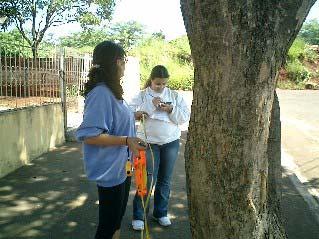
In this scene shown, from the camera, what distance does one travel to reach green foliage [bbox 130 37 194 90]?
26.4 m

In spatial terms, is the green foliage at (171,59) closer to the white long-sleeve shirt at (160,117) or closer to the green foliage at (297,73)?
the green foliage at (297,73)

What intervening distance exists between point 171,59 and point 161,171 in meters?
24.9

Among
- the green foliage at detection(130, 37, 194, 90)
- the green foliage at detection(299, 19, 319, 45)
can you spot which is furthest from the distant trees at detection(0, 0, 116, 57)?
the green foliage at detection(299, 19, 319, 45)

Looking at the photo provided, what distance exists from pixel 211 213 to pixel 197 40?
39.3 inches

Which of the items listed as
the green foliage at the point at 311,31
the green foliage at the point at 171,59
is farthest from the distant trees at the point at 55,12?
the green foliage at the point at 311,31

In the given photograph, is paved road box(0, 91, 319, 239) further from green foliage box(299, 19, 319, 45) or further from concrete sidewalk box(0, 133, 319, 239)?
green foliage box(299, 19, 319, 45)

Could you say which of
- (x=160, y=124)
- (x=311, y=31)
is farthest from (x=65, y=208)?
(x=311, y=31)

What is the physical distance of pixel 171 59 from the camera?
28.8 metres

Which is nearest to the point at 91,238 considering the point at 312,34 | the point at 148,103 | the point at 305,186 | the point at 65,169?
the point at 148,103

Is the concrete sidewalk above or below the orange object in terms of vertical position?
below

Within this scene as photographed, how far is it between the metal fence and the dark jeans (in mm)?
4125

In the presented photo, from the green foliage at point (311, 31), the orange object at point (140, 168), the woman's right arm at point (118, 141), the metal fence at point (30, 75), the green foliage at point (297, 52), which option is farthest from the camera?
the green foliage at point (311, 31)

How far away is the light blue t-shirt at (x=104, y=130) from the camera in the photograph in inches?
107

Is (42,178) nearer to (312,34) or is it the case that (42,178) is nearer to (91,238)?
(91,238)
